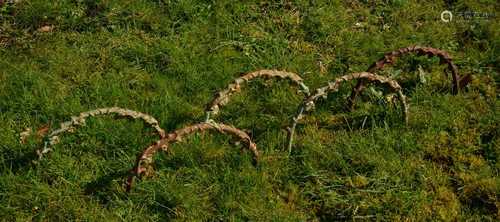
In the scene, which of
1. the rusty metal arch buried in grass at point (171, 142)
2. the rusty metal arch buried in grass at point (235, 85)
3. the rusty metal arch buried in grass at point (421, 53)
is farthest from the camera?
the rusty metal arch buried in grass at point (421, 53)

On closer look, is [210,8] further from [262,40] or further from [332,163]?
[332,163]

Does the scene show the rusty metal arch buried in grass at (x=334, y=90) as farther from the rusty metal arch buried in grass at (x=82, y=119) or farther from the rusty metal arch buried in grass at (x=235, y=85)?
the rusty metal arch buried in grass at (x=82, y=119)

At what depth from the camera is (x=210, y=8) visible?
18.8 ft

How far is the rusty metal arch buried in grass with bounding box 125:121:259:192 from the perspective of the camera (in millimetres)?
3684

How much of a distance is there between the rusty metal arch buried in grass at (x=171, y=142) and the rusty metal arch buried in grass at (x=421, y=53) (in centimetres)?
97

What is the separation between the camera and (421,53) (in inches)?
182

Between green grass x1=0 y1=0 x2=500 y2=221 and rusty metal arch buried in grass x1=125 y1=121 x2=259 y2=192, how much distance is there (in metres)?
0.12

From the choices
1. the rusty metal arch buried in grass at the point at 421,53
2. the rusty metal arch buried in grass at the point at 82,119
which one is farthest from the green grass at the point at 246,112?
the rusty metal arch buried in grass at the point at 82,119

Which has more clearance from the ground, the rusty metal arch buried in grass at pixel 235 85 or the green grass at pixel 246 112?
the rusty metal arch buried in grass at pixel 235 85

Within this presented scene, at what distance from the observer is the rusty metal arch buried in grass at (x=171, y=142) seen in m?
3.68

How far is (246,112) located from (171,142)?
107 centimetres

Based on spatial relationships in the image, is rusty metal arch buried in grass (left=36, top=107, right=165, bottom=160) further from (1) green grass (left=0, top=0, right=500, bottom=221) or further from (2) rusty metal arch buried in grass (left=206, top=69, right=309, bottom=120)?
(2) rusty metal arch buried in grass (left=206, top=69, right=309, bottom=120)

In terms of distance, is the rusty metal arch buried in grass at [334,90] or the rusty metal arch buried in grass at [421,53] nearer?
the rusty metal arch buried in grass at [334,90]

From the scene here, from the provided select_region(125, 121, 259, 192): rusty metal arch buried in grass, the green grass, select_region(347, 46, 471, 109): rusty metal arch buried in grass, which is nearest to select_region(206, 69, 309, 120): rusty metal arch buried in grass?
select_region(125, 121, 259, 192): rusty metal arch buried in grass
